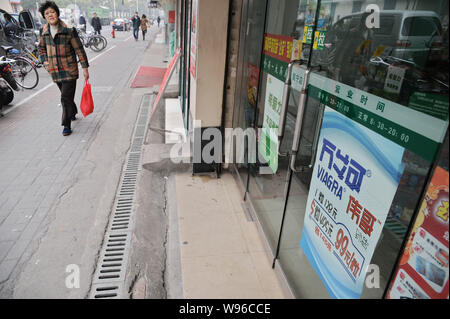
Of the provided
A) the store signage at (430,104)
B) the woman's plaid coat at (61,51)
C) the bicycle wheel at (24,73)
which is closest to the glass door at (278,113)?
the store signage at (430,104)

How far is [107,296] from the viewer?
2518 millimetres

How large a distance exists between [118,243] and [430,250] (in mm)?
2622

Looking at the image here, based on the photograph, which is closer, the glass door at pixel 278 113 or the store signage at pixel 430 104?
the store signage at pixel 430 104

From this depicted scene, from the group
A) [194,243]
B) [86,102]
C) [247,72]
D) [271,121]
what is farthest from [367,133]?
[86,102]

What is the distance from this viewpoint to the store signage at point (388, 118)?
126 cm

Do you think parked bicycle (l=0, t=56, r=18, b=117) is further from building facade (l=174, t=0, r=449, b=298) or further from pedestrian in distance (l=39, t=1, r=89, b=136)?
building facade (l=174, t=0, r=449, b=298)

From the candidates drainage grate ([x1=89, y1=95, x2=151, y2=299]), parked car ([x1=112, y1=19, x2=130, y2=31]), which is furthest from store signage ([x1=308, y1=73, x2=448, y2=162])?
parked car ([x1=112, y1=19, x2=130, y2=31])

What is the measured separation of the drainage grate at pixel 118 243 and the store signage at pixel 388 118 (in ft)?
6.93

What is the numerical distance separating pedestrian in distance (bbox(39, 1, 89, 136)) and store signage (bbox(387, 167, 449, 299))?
211 inches

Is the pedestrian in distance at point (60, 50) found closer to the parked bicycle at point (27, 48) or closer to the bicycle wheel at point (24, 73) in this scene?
the bicycle wheel at point (24, 73)

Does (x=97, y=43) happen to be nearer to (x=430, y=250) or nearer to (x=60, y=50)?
(x=60, y=50)

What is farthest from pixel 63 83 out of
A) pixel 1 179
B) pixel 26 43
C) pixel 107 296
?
pixel 26 43

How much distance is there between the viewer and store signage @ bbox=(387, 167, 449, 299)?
3.95ft

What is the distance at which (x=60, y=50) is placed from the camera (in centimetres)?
518
